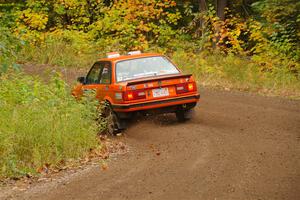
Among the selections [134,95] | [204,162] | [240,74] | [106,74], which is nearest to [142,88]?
[134,95]

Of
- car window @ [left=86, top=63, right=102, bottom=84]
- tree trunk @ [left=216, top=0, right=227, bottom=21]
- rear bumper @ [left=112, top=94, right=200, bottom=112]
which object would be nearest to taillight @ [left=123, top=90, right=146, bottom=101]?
rear bumper @ [left=112, top=94, right=200, bottom=112]

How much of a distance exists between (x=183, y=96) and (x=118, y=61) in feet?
5.42

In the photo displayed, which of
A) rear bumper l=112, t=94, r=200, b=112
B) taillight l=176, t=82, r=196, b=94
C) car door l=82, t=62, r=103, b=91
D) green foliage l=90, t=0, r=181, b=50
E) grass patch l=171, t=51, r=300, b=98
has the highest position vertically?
green foliage l=90, t=0, r=181, b=50

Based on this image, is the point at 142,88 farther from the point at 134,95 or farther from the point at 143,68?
the point at 143,68

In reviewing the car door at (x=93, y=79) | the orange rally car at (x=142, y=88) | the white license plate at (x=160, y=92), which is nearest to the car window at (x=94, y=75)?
the car door at (x=93, y=79)

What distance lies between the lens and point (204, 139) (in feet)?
35.6

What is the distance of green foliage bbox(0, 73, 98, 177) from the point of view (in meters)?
9.12

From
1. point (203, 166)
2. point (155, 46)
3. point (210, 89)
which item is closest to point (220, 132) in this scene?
point (203, 166)

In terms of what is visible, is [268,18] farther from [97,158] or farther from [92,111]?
[97,158]

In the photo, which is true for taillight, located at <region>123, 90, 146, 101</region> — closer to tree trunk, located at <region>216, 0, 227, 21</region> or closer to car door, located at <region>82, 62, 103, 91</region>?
car door, located at <region>82, 62, 103, 91</region>

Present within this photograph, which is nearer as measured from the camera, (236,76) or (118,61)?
(118,61)

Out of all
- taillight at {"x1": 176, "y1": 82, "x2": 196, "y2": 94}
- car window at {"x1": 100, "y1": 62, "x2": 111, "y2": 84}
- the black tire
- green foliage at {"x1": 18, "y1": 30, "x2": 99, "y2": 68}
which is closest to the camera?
taillight at {"x1": 176, "y1": 82, "x2": 196, "y2": 94}

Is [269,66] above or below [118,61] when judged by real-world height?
below

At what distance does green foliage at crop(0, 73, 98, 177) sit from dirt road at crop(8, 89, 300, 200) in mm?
758
